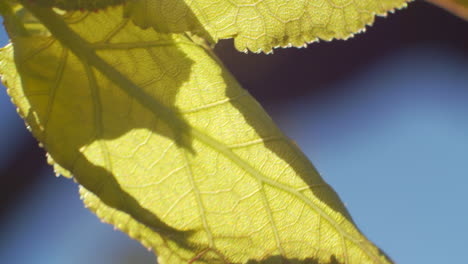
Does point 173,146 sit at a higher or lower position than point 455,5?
lower

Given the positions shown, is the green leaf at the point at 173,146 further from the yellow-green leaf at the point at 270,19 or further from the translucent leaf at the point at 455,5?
the translucent leaf at the point at 455,5

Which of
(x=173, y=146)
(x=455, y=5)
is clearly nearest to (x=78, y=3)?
(x=173, y=146)

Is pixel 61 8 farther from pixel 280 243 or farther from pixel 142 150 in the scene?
pixel 280 243

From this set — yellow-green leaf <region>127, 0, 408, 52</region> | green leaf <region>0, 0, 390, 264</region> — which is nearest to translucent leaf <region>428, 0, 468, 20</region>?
yellow-green leaf <region>127, 0, 408, 52</region>

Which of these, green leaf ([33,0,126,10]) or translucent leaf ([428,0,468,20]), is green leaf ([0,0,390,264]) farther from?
translucent leaf ([428,0,468,20])

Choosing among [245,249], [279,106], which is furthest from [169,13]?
[279,106]

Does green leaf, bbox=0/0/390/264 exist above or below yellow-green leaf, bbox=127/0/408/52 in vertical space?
below

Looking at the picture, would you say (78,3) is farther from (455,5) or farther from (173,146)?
(455,5)
